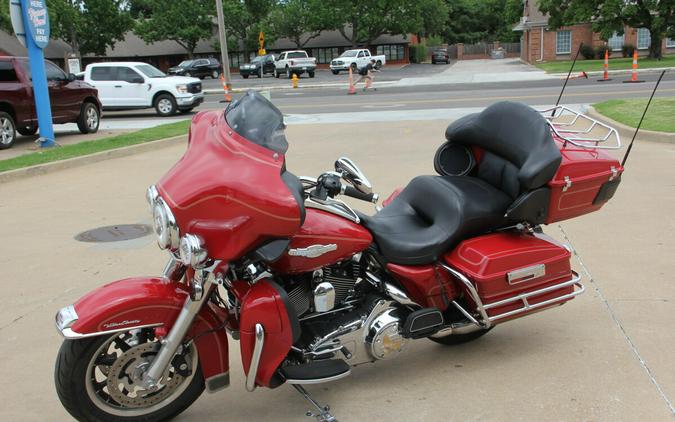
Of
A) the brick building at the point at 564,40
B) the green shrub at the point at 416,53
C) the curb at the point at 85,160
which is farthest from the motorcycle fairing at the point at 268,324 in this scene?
the green shrub at the point at 416,53

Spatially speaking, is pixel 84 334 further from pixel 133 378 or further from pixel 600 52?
pixel 600 52

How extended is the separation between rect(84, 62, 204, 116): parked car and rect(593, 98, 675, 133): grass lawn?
504 inches

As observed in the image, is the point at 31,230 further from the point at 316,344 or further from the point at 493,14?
the point at 493,14

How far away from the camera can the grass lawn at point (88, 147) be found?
436 inches

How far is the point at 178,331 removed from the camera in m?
3.07

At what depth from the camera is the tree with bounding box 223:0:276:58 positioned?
196ft

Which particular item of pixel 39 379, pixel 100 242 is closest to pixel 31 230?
pixel 100 242

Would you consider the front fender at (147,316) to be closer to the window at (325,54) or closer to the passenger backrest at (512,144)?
the passenger backrest at (512,144)

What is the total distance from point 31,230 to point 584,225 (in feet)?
20.1

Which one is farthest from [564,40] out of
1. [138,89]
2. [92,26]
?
[138,89]

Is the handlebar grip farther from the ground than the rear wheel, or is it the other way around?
the handlebar grip

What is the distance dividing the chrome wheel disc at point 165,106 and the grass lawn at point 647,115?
520 inches

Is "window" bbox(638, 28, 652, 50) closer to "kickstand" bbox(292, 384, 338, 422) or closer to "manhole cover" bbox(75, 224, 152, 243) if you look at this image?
"manhole cover" bbox(75, 224, 152, 243)

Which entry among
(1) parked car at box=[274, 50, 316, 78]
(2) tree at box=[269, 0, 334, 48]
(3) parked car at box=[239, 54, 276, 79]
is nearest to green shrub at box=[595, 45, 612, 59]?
(1) parked car at box=[274, 50, 316, 78]
